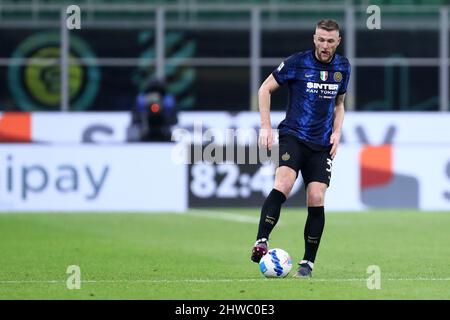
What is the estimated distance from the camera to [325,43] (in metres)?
10.7

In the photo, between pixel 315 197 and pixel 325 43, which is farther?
pixel 315 197

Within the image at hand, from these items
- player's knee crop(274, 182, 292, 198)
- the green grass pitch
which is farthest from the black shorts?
the green grass pitch

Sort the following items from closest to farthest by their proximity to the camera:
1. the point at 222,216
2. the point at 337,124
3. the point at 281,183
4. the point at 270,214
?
the point at 270,214, the point at 281,183, the point at 337,124, the point at 222,216

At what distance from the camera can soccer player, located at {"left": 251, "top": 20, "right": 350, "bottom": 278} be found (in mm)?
10938

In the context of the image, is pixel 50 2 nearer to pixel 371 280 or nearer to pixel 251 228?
pixel 251 228

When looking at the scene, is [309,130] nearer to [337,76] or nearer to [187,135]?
[337,76]

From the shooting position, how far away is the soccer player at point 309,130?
10.9m

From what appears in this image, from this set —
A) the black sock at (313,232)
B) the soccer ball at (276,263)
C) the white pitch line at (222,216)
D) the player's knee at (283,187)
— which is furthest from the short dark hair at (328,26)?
the white pitch line at (222,216)

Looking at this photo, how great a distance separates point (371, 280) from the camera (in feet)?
34.5

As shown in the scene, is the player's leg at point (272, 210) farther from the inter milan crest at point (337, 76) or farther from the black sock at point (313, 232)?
the inter milan crest at point (337, 76)

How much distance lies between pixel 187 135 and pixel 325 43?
10.6 meters

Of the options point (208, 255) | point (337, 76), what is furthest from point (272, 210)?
point (208, 255)

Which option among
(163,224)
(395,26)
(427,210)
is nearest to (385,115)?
(427,210)

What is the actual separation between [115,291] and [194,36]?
2211 centimetres
